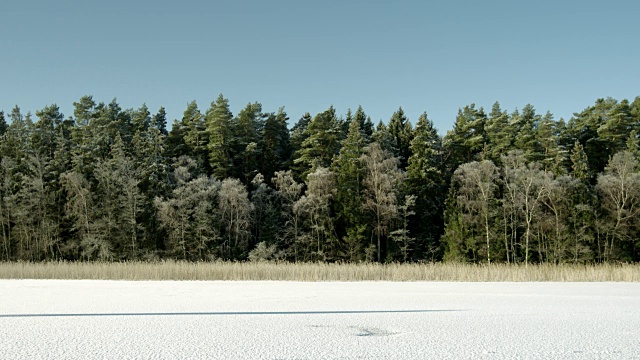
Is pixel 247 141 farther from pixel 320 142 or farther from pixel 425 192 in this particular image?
pixel 425 192

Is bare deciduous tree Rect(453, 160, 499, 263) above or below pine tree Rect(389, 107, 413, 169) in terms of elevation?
below

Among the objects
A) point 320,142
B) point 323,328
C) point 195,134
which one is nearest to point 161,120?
point 195,134

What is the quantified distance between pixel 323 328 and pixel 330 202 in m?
42.0

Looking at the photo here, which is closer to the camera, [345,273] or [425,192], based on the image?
[345,273]

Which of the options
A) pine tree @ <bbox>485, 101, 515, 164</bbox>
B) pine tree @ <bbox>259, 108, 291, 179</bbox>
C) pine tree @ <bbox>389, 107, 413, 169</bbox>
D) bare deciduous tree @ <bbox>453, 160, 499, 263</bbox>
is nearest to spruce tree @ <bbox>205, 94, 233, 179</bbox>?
pine tree @ <bbox>259, 108, 291, 179</bbox>

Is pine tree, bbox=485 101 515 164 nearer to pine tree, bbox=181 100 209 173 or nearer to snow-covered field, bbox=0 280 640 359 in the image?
pine tree, bbox=181 100 209 173

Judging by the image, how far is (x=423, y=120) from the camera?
51250 millimetres

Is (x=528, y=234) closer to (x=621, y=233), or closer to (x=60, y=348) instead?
(x=621, y=233)

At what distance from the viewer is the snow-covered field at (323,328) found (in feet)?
14.4

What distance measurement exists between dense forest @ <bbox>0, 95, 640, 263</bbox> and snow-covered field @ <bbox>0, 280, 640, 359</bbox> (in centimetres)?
3433

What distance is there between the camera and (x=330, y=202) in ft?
156

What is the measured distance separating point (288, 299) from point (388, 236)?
3833 centimetres

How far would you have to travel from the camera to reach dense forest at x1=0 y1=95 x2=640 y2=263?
43062mm

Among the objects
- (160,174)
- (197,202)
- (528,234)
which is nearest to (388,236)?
(528,234)
